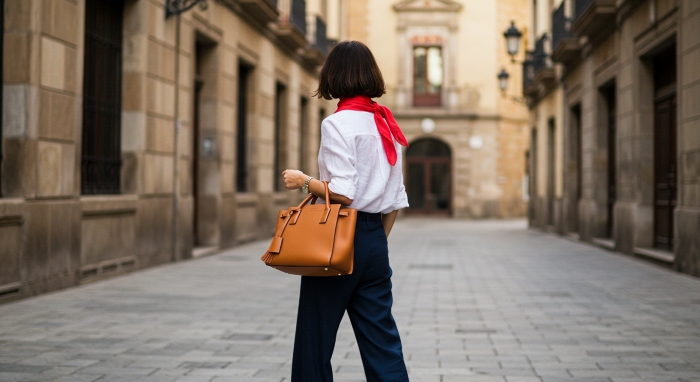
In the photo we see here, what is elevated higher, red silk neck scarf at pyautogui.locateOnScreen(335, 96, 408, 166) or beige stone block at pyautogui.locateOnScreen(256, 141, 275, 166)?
beige stone block at pyautogui.locateOnScreen(256, 141, 275, 166)

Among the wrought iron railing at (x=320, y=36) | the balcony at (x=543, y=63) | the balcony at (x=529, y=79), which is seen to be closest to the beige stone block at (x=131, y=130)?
the wrought iron railing at (x=320, y=36)

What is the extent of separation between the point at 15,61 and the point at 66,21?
1.00m

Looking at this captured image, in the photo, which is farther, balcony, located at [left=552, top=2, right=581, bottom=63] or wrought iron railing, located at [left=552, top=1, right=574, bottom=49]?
wrought iron railing, located at [left=552, top=1, right=574, bottom=49]

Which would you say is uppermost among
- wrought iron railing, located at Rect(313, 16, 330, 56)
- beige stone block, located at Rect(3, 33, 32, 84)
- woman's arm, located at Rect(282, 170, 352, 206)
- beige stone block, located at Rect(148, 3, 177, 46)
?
wrought iron railing, located at Rect(313, 16, 330, 56)

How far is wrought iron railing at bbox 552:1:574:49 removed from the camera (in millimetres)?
19078

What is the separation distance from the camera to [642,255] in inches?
505

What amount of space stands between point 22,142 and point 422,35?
1175 inches

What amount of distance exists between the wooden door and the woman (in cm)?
1010

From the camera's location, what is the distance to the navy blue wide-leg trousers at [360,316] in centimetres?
326

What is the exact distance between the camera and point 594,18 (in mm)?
15023

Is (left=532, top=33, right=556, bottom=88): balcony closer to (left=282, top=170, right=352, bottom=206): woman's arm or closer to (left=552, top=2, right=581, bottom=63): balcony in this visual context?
(left=552, top=2, right=581, bottom=63): balcony

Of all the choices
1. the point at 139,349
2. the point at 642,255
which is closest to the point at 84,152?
the point at 139,349

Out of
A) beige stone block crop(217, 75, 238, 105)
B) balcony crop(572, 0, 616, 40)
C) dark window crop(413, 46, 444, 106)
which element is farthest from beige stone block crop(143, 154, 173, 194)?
dark window crop(413, 46, 444, 106)

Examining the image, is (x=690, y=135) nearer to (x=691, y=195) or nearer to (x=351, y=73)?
(x=691, y=195)
